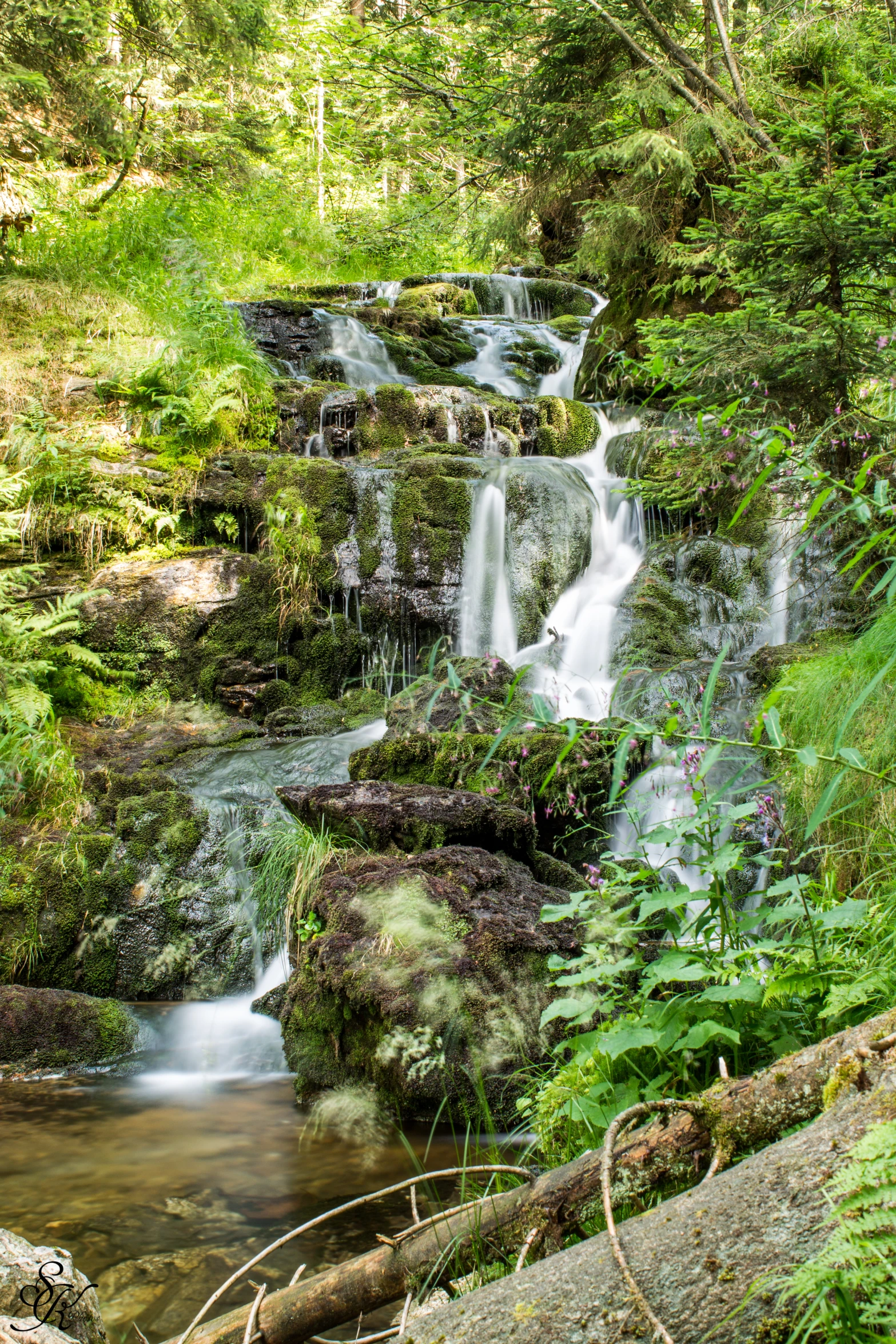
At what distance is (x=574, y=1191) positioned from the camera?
4.81 feet

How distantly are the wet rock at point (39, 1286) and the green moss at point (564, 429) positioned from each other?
1003 centimetres

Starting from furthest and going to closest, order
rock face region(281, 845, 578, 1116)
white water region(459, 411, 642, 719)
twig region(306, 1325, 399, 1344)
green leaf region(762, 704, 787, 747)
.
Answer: white water region(459, 411, 642, 719)
rock face region(281, 845, 578, 1116)
green leaf region(762, 704, 787, 747)
twig region(306, 1325, 399, 1344)

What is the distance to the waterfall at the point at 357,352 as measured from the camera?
12.5m

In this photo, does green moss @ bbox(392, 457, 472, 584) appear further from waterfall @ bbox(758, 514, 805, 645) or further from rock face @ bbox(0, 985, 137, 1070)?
rock face @ bbox(0, 985, 137, 1070)

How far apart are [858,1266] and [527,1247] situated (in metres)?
0.71

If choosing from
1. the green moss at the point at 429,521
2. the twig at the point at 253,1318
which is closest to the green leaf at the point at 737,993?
the twig at the point at 253,1318

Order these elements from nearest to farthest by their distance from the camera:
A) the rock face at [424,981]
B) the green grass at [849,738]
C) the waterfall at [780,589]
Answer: the rock face at [424,981]
the green grass at [849,738]
the waterfall at [780,589]

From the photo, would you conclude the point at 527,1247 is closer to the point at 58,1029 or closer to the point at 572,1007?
the point at 572,1007

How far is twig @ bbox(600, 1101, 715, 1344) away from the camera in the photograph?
37.7 inches

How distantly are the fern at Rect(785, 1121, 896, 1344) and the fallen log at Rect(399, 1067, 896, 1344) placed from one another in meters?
0.04

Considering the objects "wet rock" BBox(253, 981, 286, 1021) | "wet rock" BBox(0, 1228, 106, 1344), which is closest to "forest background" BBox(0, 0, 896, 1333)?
"wet rock" BBox(0, 1228, 106, 1344)

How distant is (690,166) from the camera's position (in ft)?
25.1

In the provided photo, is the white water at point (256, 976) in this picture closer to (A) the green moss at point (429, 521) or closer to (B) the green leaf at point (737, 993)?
(A) the green moss at point (429, 521)

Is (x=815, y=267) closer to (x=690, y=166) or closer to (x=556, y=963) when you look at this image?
(x=690, y=166)
